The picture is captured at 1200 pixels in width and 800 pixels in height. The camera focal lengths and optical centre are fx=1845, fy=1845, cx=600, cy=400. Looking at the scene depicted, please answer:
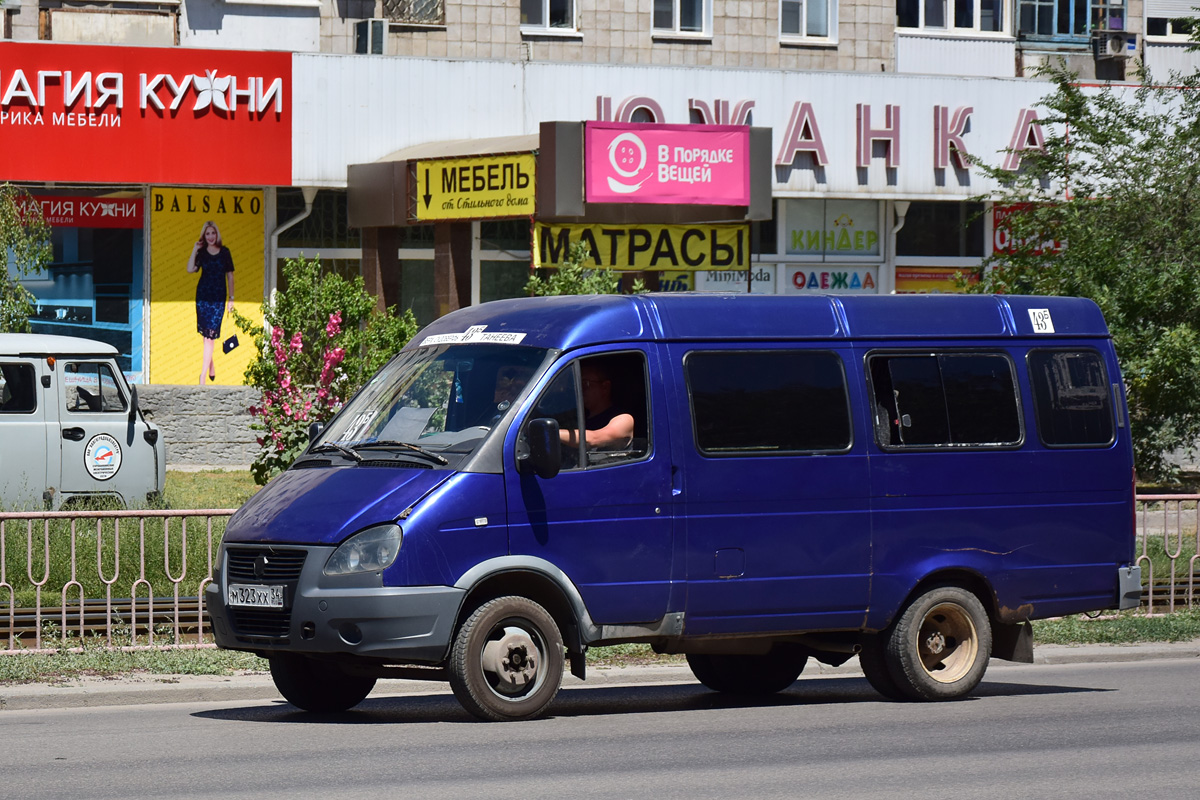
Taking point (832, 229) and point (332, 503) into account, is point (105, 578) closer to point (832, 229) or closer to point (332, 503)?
point (332, 503)

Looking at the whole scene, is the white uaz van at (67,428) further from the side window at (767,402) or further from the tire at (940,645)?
the tire at (940,645)

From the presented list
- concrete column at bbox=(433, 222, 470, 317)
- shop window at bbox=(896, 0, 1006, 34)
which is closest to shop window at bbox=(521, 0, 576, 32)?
concrete column at bbox=(433, 222, 470, 317)

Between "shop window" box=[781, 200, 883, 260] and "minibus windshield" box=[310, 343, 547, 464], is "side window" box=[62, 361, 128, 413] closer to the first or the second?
"minibus windshield" box=[310, 343, 547, 464]

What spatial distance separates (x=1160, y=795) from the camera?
7.65 meters

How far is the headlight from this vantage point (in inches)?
355

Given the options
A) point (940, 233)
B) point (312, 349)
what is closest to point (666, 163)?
point (312, 349)

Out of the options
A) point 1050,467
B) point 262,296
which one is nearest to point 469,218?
point 262,296

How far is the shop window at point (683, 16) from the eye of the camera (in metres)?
32.0

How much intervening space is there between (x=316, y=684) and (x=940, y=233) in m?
23.2

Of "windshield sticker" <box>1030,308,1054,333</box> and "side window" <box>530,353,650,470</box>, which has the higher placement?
"windshield sticker" <box>1030,308,1054,333</box>

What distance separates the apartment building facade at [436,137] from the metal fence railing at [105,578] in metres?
12.4

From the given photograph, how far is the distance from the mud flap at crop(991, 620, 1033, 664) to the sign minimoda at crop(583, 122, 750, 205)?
1393 centimetres

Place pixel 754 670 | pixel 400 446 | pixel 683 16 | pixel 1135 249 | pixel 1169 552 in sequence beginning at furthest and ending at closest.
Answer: pixel 683 16
pixel 1135 249
pixel 1169 552
pixel 754 670
pixel 400 446

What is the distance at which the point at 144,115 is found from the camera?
85.0 ft
